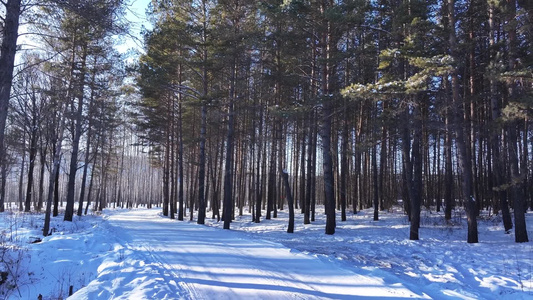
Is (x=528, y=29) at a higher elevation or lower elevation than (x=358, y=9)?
lower

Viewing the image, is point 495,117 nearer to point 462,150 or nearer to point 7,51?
point 462,150

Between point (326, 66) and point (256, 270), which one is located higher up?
point (326, 66)

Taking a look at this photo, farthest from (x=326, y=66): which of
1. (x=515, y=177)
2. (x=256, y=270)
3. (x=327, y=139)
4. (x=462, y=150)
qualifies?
(x=256, y=270)

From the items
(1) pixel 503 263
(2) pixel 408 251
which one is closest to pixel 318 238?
(2) pixel 408 251

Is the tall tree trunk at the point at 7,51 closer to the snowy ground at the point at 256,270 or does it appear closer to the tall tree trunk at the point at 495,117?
the snowy ground at the point at 256,270

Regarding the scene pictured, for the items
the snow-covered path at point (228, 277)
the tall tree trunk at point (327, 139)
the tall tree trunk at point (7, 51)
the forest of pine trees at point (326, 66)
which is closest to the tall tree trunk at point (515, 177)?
the forest of pine trees at point (326, 66)

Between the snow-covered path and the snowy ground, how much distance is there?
17 mm

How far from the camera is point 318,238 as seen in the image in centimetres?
1259

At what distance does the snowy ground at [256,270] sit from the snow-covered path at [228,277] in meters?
0.02

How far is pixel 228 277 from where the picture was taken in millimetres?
5684

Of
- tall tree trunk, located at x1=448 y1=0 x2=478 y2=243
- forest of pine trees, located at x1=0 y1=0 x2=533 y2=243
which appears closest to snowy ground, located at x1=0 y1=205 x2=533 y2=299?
tall tree trunk, located at x1=448 y1=0 x2=478 y2=243

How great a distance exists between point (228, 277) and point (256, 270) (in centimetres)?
71

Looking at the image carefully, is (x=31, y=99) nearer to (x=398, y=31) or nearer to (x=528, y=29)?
(x=398, y=31)

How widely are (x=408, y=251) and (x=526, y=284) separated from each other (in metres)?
3.50
